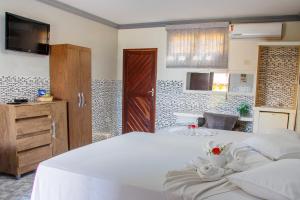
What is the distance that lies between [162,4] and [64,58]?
66.0 inches

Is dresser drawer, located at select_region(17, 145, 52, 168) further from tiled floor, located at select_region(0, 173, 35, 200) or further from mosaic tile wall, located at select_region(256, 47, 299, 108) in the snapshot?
mosaic tile wall, located at select_region(256, 47, 299, 108)

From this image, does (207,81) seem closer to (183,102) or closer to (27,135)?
(183,102)

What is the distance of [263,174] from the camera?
4.74ft

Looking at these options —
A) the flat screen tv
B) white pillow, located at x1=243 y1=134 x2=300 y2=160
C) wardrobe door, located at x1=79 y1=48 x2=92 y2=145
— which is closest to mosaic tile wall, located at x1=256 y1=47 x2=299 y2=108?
white pillow, located at x1=243 y1=134 x2=300 y2=160

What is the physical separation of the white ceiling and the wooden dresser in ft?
5.67

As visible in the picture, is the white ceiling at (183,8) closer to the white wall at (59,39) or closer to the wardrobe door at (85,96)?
the white wall at (59,39)

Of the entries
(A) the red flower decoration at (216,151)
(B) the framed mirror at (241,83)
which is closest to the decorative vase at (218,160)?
(A) the red flower decoration at (216,151)

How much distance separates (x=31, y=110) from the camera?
3.17 meters

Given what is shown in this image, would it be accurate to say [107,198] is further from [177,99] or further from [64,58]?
[177,99]

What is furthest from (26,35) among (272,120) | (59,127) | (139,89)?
(272,120)

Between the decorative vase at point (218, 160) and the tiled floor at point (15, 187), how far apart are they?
1.96 meters

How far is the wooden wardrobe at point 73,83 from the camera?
12.4 ft

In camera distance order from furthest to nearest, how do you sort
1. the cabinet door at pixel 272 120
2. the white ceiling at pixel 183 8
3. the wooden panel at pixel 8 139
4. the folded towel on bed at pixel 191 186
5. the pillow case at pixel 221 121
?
1. the pillow case at pixel 221 121
2. the cabinet door at pixel 272 120
3. the white ceiling at pixel 183 8
4. the wooden panel at pixel 8 139
5. the folded towel on bed at pixel 191 186

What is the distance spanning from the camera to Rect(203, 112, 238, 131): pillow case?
166 inches
